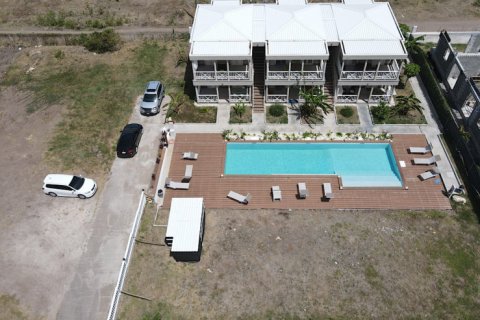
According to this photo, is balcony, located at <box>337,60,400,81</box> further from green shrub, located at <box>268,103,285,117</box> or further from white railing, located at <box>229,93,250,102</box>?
white railing, located at <box>229,93,250,102</box>

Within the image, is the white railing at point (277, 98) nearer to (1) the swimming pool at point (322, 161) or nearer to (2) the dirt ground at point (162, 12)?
(1) the swimming pool at point (322, 161)

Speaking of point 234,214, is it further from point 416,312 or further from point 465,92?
point 465,92

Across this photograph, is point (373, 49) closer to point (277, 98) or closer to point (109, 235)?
point (277, 98)

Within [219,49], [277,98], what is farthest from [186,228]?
[219,49]

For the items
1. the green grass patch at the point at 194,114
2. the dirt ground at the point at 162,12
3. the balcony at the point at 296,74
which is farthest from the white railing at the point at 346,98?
the dirt ground at the point at 162,12

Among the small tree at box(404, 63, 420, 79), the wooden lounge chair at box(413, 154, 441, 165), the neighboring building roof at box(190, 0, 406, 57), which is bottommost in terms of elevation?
the wooden lounge chair at box(413, 154, 441, 165)

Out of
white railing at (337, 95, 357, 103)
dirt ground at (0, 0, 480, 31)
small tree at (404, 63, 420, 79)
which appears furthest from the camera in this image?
dirt ground at (0, 0, 480, 31)

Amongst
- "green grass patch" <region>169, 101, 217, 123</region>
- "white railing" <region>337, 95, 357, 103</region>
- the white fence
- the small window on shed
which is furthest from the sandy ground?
the small window on shed

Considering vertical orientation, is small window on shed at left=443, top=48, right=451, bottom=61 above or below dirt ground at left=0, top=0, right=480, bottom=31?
below
